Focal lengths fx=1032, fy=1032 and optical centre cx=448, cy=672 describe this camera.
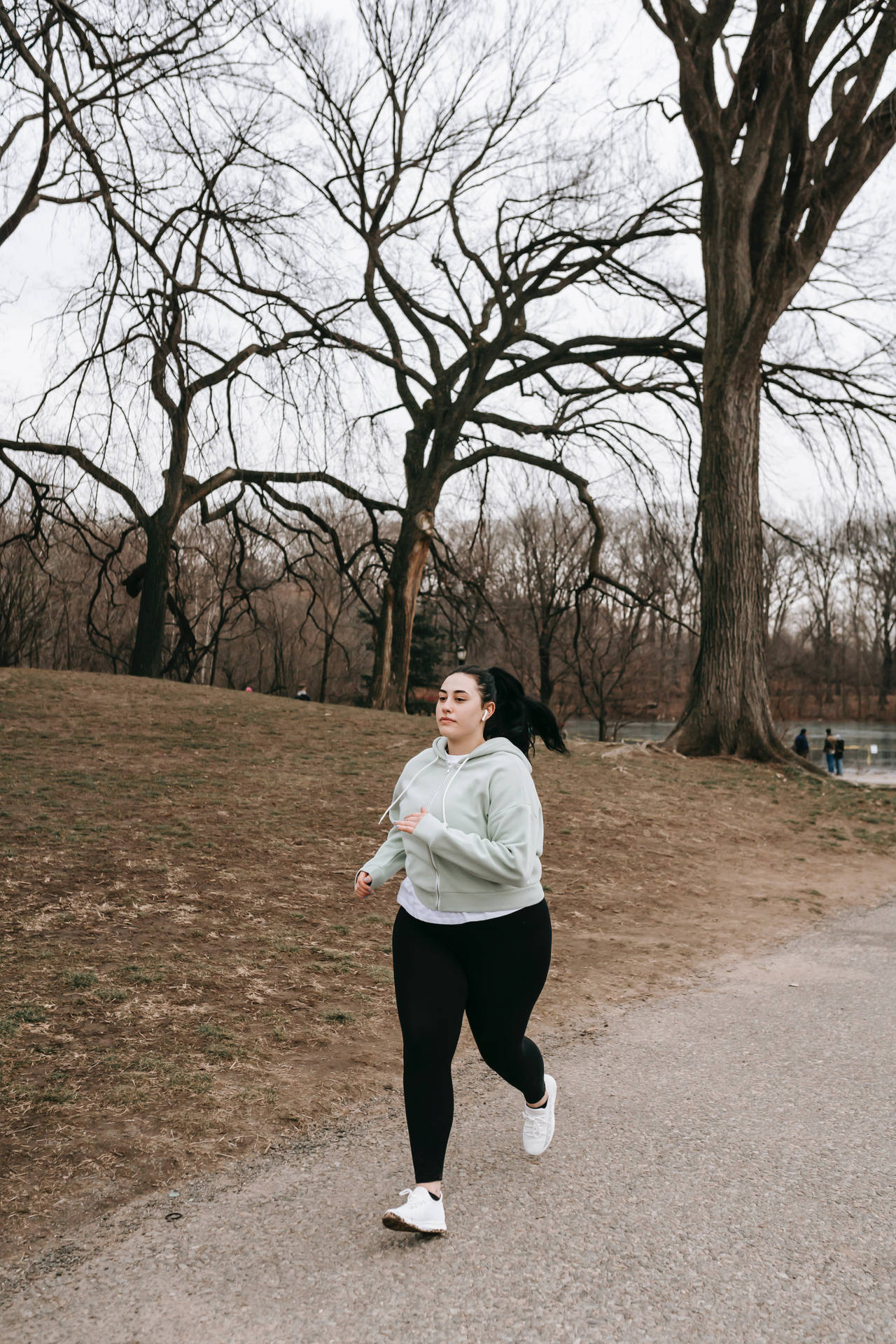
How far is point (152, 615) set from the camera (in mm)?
19000

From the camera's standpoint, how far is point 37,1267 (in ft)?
9.11

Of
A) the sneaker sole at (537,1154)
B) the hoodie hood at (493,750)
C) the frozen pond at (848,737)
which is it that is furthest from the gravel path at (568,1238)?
the frozen pond at (848,737)

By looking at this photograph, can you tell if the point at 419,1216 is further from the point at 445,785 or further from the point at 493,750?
the point at 493,750

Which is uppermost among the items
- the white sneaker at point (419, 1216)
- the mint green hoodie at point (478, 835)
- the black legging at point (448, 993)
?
the mint green hoodie at point (478, 835)

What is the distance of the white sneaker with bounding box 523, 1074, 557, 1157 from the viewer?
3.48m

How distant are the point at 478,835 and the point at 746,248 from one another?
49.6ft

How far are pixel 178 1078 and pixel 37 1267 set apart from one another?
130 centimetres

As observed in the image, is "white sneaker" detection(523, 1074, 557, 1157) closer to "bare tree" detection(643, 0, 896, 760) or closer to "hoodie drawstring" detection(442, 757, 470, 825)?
"hoodie drawstring" detection(442, 757, 470, 825)

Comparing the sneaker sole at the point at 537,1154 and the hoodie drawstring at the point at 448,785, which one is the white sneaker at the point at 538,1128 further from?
the hoodie drawstring at the point at 448,785

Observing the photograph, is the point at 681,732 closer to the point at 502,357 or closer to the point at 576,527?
the point at 502,357

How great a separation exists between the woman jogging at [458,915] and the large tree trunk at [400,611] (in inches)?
654

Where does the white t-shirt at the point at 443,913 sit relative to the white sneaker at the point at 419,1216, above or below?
above

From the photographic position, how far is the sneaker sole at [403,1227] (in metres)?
2.91

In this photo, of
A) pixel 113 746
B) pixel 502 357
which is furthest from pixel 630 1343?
pixel 502 357
